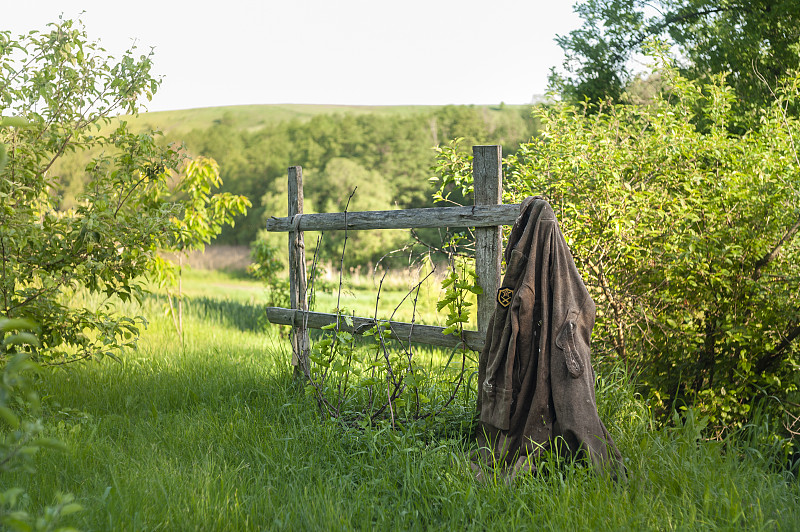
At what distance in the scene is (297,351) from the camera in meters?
5.02

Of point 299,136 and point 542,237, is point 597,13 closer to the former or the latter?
point 542,237

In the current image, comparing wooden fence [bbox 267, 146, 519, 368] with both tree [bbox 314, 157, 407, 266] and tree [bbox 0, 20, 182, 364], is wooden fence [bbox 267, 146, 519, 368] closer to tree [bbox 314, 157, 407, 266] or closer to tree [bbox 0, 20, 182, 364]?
tree [bbox 0, 20, 182, 364]

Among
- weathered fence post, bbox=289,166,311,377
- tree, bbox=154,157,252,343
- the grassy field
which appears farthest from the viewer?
tree, bbox=154,157,252,343

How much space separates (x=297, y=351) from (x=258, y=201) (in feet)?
117

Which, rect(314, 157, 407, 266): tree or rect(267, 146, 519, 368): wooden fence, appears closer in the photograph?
rect(267, 146, 519, 368): wooden fence

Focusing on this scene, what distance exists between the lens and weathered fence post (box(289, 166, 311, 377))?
5.02 metres

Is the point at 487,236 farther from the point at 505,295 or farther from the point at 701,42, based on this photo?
the point at 701,42

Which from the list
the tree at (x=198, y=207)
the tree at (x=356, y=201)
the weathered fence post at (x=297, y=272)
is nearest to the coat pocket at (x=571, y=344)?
the weathered fence post at (x=297, y=272)

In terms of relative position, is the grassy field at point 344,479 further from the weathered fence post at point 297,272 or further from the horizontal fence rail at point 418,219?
the horizontal fence rail at point 418,219

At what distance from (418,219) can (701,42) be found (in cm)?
928

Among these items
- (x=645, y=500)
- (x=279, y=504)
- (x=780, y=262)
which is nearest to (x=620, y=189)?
(x=780, y=262)

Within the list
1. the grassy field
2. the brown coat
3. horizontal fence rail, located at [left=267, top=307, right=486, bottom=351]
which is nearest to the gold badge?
the brown coat

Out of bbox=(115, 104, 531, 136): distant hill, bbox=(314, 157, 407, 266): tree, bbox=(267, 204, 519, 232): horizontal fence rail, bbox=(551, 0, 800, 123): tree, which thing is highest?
bbox=(115, 104, 531, 136): distant hill

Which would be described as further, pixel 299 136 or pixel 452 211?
pixel 299 136
